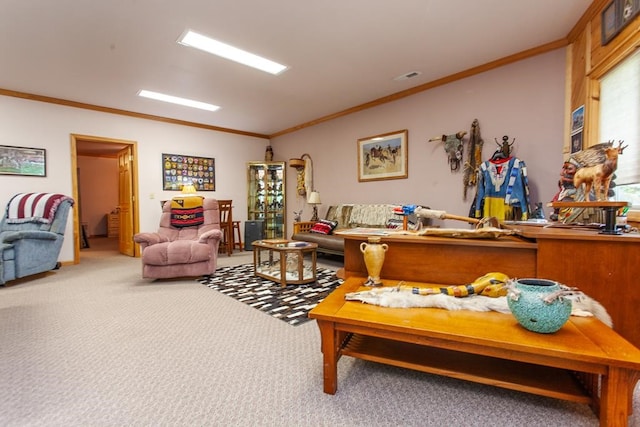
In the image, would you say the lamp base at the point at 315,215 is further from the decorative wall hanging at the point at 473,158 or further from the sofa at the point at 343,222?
the decorative wall hanging at the point at 473,158

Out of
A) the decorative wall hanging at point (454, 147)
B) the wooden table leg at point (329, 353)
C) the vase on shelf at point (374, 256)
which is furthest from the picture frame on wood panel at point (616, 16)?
the wooden table leg at point (329, 353)

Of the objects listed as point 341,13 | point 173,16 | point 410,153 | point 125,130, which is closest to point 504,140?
point 410,153

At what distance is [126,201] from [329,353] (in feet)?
18.2

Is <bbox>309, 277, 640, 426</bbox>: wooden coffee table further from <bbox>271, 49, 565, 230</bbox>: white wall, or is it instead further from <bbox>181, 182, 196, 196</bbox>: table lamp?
<bbox>181, 182, 196, 196</bbox>: table lamp

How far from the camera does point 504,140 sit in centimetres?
328

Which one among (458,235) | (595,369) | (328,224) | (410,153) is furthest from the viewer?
(328,224)

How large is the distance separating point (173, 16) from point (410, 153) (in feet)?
10.5

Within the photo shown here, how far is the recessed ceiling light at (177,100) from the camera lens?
13.8ft

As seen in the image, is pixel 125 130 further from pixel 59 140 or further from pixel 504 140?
pixel 504 140

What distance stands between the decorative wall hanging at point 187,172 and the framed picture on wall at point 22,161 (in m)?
1.62

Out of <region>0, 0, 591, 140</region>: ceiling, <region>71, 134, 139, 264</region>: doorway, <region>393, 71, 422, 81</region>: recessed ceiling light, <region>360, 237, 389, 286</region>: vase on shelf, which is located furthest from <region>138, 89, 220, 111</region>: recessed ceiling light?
<region>360, 237, 389, 286</region>: vase on shelf

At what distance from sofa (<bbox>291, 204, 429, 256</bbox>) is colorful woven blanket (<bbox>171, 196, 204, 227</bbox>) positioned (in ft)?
4.87

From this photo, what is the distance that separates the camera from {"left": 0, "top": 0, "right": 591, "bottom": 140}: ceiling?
2.40 metres

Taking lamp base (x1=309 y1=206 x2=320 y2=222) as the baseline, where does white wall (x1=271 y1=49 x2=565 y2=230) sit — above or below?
above
